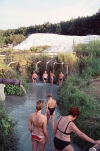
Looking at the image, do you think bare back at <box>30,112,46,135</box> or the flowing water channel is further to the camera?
the flowing water channel

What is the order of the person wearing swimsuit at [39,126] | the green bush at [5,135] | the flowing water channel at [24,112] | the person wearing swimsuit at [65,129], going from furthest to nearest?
1. the flowing water channel at [24,112]
2. the green bush at [5,135]
3. the person wearing swimsuit at [39,126]
4. the person wearing swimsuit at [65,129]

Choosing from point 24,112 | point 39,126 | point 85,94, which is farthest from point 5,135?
point 85,94

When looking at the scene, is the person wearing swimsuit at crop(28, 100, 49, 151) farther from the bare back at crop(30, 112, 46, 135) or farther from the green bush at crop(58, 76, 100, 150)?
the green bush at crop(58, 76, 100, 150)

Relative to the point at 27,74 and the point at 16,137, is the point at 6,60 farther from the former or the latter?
the point at 16,137

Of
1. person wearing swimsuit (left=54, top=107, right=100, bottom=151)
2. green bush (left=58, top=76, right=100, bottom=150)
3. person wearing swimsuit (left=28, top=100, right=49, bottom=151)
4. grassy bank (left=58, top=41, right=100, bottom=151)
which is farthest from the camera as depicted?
grassy bank (left=58, top=41, right=100, bottom=151)

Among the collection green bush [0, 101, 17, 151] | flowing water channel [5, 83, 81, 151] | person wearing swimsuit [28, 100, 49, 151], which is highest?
person wearing swimsuit [28, 100, 49, 151]

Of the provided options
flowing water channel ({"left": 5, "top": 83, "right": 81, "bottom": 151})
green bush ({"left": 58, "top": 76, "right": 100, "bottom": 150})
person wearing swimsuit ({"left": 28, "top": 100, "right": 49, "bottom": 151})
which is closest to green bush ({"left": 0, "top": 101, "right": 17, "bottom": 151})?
flowing water channel ({"left": 5, "top": 83, "right": 81, "bottom": 151})

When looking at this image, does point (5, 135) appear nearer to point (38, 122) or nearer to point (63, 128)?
point (38, 122)

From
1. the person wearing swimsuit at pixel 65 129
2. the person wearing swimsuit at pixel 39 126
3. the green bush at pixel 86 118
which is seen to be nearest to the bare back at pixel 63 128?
the person wearing swimsuit at pixel 65 129

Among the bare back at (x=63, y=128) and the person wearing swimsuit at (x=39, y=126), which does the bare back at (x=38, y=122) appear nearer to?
the person wearing swimsuit at (x=39, y=126)

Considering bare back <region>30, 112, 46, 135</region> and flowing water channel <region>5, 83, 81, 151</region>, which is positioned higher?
bare back <region>30, 112, 46, 135</region>

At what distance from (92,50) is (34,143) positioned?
57.1ft

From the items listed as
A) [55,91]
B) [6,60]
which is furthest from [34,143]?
[6,60]

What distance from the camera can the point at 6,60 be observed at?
22.3 meters
